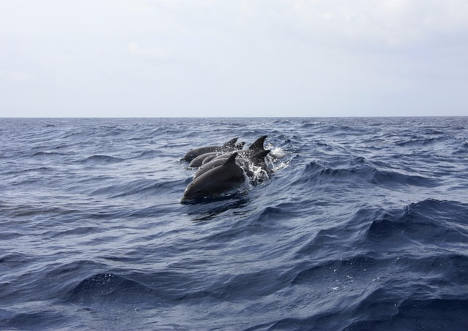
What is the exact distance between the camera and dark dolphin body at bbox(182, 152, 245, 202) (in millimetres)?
14250

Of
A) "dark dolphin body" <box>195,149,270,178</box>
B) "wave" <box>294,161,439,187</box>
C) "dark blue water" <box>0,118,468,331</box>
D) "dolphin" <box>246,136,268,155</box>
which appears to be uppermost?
"dolphin" <box>246,136,268,155</box>

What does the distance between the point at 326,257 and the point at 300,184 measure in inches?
280

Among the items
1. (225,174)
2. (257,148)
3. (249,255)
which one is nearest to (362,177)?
(257,148)

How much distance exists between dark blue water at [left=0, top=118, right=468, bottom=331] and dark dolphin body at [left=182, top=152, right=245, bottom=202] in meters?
0.62

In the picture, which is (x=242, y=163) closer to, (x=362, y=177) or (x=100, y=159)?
(x=362, y=177)

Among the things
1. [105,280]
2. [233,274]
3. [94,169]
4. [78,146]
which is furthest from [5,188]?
[78,146]

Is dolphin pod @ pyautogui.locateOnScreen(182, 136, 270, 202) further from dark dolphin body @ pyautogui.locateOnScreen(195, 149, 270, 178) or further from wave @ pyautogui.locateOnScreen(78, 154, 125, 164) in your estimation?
wave @ pyautogui.locateOnScreen(78, 154, 125, 164)

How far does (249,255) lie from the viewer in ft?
28.9

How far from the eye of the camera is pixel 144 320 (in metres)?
6.50

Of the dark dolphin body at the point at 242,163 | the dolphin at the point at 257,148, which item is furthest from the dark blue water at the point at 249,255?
the dolphin at the point at 257,148

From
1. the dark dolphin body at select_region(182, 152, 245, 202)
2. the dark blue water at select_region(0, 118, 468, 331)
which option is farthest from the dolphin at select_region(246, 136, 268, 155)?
the dark dolphin body at select_region(182, 152, 245, 202)

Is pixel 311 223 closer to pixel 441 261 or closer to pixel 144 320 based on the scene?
pixel 441 261

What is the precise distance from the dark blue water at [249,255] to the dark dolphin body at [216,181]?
0.62 m

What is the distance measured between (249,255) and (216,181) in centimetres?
599
